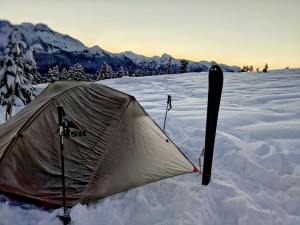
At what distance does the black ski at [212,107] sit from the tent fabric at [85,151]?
38 centimetres

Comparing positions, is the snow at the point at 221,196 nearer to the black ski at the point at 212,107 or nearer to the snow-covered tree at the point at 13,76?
the black ski at the point at 212,107

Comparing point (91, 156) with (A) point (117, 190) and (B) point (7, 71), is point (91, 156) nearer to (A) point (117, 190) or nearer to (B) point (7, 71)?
(A) point (117, 190)

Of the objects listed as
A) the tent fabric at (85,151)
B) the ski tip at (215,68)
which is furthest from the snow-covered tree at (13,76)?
the ski tip at (215,68)

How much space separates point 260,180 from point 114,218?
10.3 feet

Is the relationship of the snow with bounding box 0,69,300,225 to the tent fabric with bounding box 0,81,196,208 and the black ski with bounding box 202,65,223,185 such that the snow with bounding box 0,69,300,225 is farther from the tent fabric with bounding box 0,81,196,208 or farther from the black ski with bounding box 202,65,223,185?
the black ski with bounding box 202,65,223,185

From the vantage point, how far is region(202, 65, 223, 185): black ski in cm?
484

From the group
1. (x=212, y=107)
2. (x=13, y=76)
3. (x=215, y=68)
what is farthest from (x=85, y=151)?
(x=13, y=76)

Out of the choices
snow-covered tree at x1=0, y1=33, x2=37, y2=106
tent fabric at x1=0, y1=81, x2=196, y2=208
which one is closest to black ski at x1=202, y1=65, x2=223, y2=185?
tent fabric at x1=0, y1=81, x2=196, y2=208

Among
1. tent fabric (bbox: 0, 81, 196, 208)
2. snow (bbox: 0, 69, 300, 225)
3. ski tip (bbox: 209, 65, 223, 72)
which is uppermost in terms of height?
ski tip (bbox: 209, 65, 223, 72)

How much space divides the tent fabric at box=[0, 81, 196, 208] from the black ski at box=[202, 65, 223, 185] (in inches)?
14.9

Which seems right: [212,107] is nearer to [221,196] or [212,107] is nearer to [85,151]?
[221,196]

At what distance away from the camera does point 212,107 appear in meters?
4.95

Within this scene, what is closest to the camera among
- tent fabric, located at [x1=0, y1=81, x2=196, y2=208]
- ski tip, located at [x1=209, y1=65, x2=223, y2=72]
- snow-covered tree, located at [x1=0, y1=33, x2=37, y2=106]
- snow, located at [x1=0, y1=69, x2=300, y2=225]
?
snow, located at [x1=0, y1=69, x2=300, y2=225]

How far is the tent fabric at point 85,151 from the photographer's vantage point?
4434 millimetres
